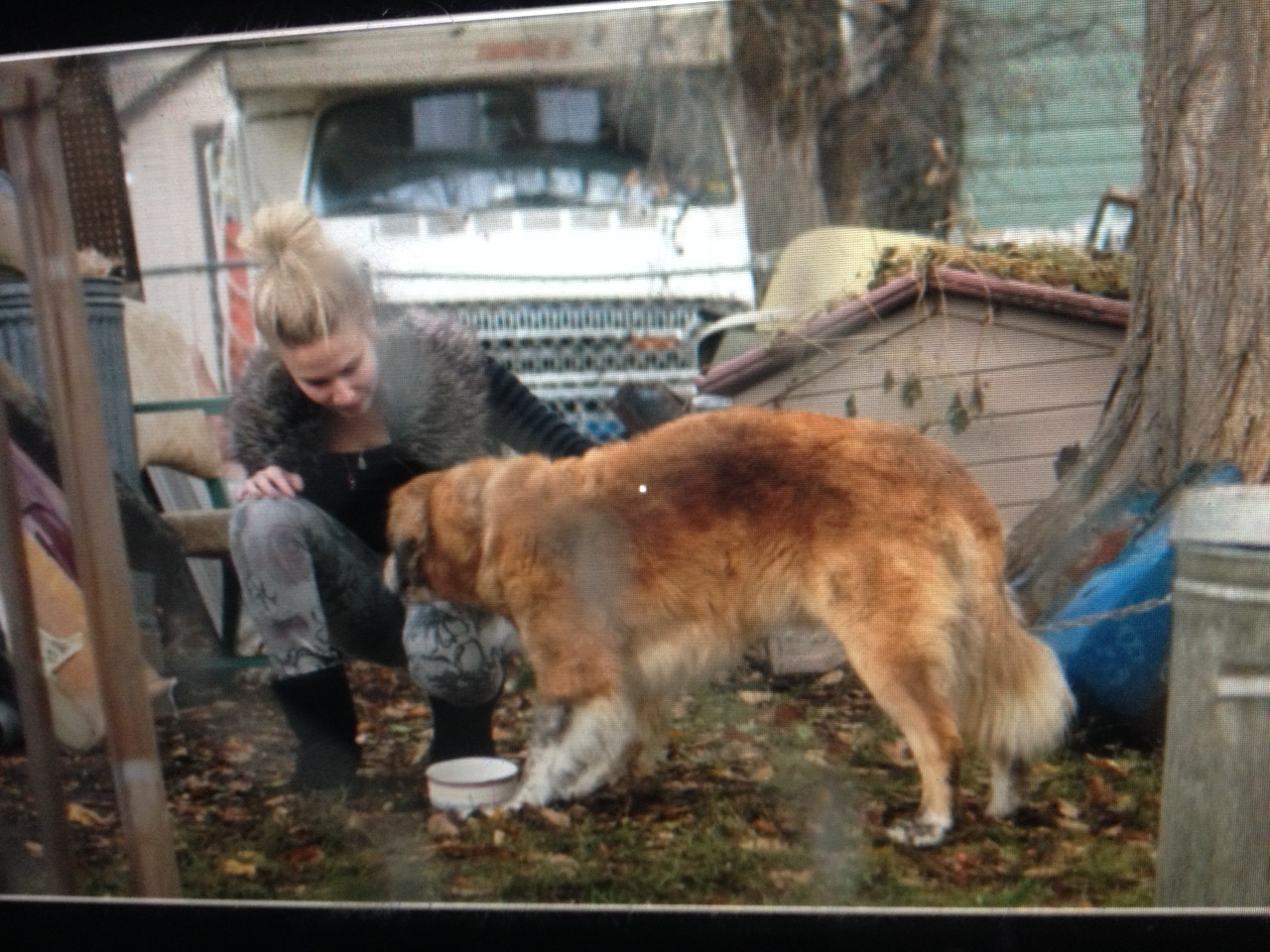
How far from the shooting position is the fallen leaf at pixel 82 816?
3506 mm

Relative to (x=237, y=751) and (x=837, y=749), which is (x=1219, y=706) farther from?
(x=237, y=751)

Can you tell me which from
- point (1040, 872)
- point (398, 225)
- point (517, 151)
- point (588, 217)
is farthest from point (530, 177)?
point (1040, 872)

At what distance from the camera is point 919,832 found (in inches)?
123

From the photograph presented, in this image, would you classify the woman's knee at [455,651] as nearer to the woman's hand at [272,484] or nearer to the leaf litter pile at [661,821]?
the leaf litter pile at [661,821]

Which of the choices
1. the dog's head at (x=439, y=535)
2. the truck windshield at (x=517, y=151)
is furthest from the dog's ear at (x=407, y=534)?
the truck windshield at (x=517, y=151)

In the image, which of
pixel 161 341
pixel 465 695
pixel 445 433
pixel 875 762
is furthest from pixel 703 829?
pixel 161 341

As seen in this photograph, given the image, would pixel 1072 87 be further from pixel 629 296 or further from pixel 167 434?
pixel 167 434

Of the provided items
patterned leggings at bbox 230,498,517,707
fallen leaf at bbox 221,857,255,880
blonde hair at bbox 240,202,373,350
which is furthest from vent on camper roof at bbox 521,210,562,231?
fallen leaf at bbox 221,857,255,880

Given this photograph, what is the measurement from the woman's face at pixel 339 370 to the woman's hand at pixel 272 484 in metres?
0.20

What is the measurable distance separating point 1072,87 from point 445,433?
5.41ft

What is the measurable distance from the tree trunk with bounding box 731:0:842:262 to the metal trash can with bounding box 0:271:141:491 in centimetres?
159

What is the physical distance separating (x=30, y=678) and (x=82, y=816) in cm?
40

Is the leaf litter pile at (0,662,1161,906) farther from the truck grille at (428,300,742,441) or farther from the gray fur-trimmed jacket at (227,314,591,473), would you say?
the truck grille at (428,300,742,441)

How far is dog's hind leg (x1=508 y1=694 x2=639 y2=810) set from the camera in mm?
3213
